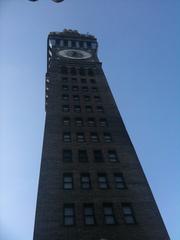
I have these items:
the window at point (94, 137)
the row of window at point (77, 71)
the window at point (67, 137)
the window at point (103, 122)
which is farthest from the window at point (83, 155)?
the row of window at point (77, 71)

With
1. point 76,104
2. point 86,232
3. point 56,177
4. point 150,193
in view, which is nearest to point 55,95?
point 76,104

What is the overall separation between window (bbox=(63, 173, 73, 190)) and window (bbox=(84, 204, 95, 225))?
258 centimetres

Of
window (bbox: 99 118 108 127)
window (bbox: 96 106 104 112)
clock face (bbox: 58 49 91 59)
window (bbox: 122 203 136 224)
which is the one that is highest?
clock face (bbox: 58 49 91 59)

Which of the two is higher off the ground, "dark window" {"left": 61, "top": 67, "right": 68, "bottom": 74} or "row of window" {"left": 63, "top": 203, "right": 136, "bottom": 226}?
"dark window" {"left": 61, "top": 67, "right": 68, "bottom": 74}

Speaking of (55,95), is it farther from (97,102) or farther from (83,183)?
(83,183)

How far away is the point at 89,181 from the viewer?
29750 millimetres

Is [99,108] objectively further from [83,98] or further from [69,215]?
[69,215]

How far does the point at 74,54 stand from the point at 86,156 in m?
30.6

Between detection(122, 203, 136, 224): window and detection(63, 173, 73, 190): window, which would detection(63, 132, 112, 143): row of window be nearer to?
detection(63, 173, 73, 190): window

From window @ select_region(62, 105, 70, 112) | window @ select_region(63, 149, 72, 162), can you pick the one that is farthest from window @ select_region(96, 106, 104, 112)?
window @ select_region(63, 149, 72, 162)

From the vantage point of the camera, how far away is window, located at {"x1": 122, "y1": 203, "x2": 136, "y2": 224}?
25.8m

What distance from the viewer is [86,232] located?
2397cm

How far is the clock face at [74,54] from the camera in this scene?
59.2 metres

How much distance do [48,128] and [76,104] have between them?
7522 millimetres
